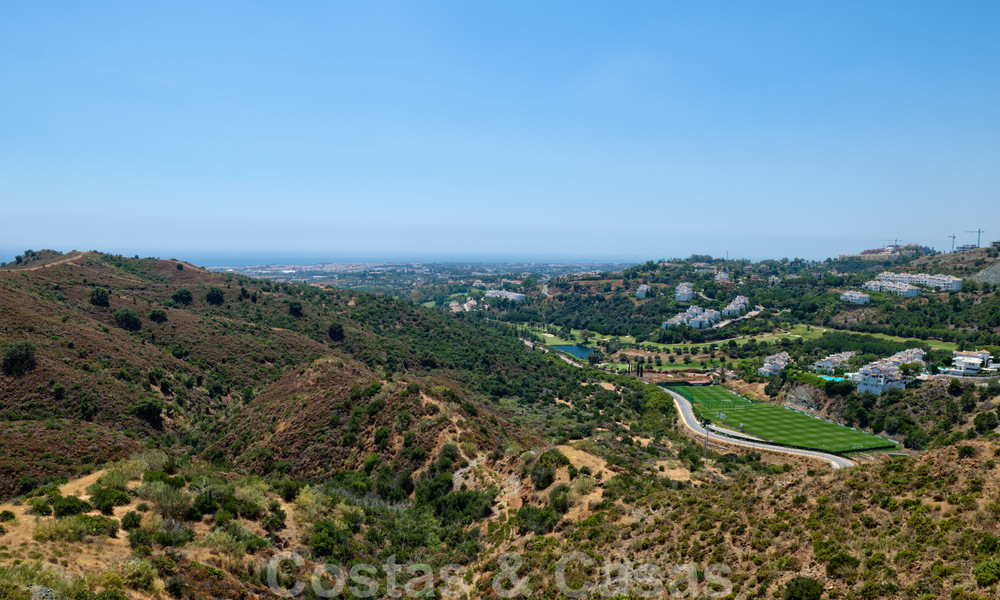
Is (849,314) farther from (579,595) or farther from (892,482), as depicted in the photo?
(579,595)

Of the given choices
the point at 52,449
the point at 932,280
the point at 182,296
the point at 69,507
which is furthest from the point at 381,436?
the point at 932,280

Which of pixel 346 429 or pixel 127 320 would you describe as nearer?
pixel 346 429

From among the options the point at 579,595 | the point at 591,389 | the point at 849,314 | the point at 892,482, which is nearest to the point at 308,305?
the point at 591,389

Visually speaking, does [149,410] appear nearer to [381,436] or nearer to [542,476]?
[381,436]

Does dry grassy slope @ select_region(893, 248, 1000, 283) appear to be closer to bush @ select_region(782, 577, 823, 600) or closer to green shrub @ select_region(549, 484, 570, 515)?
green shrub @ select_region(549, 484, 570, 515)

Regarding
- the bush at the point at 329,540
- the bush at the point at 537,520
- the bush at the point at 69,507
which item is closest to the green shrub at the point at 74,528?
the bush at the point at 69,507

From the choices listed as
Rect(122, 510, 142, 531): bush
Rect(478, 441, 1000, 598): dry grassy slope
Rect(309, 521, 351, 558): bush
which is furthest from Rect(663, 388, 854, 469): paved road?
Rect(122, 510, 142, 531): bush
